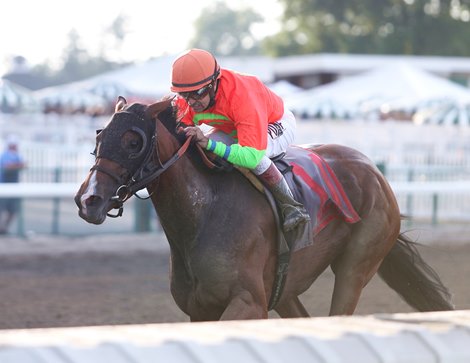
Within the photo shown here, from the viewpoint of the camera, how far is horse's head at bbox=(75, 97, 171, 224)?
405 centimetres

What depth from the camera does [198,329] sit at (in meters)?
1.89

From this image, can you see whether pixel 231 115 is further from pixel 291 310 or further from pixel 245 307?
pixel 291 310

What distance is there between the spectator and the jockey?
7346 mm

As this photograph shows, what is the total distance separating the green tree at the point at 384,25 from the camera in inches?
1890

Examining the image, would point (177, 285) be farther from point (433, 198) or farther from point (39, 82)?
point (39, 82)

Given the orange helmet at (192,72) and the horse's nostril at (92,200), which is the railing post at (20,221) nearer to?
the orange helmet at (192,72)

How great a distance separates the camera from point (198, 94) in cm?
435

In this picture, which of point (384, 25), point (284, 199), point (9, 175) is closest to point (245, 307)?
point (284, 199)

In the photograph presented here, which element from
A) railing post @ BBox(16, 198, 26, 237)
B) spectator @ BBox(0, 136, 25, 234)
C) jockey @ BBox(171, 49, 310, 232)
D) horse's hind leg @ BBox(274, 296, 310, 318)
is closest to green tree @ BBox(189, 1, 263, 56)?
spectator @ BBox(0, 136, 25, 234)

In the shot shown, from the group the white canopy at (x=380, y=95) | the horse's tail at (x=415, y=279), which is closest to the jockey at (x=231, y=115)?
the horse's tail at (x=415, y=279)

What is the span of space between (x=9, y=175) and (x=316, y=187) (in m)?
8.52

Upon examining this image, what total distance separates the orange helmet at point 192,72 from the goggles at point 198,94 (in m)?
0.03

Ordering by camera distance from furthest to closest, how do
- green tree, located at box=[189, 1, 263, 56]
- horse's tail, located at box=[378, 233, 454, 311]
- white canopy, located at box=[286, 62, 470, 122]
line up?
green tree, located at box=[189, 1, 263, 56], white canopy, located at box=[286, 62, 470, 122], horse's tail, located at box=[378, 233, 454, 311]

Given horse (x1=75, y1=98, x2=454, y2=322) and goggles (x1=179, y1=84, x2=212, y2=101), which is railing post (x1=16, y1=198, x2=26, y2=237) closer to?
horse (x1=75, y1=98, x2=454, y2=322)
